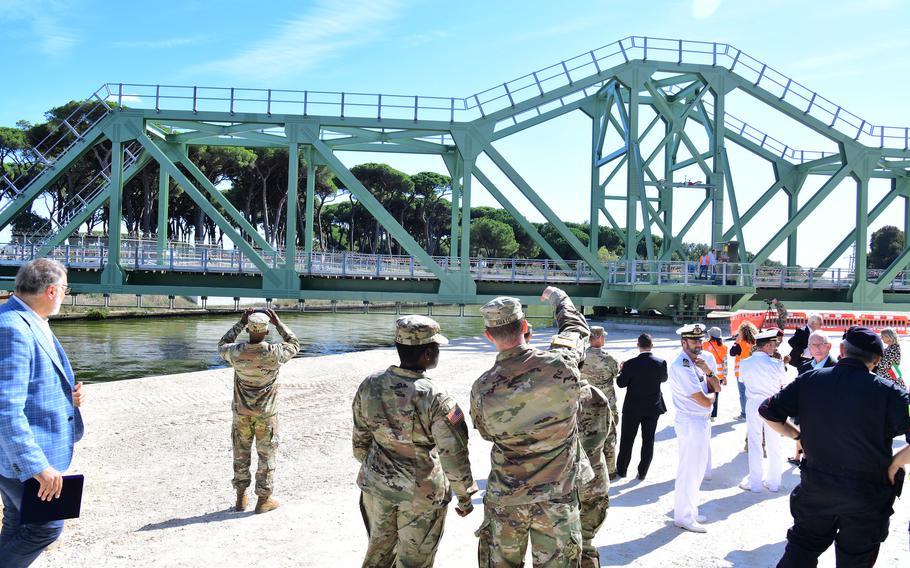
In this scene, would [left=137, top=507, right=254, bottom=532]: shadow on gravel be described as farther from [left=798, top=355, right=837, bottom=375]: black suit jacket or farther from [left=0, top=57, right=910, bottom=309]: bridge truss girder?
[left=0, top=57, right=910, bottom=309]: bridge truss girder

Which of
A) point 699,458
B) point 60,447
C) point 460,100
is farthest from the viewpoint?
point 460,100

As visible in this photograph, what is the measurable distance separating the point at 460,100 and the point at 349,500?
18.6 metres

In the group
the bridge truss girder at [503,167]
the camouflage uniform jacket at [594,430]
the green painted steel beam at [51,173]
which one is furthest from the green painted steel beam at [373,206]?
the camouflage uniform jacket at [594,430]

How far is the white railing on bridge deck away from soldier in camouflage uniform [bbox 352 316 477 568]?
688 inches

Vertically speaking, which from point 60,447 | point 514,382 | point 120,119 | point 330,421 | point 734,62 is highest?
point 734,62

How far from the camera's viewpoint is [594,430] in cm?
432

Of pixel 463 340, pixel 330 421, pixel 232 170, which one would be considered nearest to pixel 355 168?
pixel 232 170

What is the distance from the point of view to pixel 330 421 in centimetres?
915

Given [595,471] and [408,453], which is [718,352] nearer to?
[595,471]

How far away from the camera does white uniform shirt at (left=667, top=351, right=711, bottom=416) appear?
5113 millimetres

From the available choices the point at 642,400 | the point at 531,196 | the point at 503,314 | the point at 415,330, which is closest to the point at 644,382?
the point at 642,400

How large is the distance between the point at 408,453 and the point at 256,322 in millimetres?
2522

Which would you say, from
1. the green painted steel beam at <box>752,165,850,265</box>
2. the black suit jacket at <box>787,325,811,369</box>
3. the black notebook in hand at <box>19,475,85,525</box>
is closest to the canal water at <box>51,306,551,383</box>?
the green painted steel beam at <box>752,165,850,265</box>

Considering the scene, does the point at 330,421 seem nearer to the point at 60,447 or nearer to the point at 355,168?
the point at 60,447
